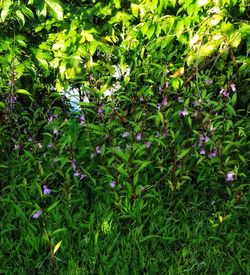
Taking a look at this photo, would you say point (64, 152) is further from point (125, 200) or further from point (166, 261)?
point (166, 261)

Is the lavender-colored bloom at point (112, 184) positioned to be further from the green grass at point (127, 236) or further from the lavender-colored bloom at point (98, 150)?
the lavender-colored bloom at point (98, 150)

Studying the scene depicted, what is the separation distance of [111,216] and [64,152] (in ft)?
2.45

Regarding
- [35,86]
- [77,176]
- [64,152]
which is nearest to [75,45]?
[35,86]

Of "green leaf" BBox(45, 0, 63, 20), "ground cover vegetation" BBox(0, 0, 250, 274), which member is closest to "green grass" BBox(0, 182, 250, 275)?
"ground cover vegetation" BBox(0, 0, 250, 274)

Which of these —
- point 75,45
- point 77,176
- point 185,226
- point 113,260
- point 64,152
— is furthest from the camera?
point 75,45

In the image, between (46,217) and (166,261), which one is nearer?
(166,261)

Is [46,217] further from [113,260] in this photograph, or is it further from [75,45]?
[75,45]

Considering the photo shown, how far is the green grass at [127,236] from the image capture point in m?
2.65

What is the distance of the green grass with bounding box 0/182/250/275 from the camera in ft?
8.71

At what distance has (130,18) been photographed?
419cm

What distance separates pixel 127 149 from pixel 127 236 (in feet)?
2.05

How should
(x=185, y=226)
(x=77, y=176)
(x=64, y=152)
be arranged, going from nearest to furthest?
(x=185, y=226), (x=77, y=176), (x=64, y=152)

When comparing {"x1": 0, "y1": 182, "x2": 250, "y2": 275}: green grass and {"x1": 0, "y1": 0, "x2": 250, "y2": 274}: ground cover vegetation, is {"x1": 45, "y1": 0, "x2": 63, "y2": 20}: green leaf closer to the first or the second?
{"x1": 0, "y1": 0, "x2": 250, "y2": 274}: ground cover vegetation

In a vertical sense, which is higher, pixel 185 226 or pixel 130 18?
pixel 130 18
